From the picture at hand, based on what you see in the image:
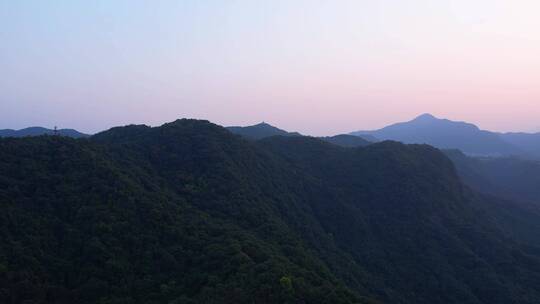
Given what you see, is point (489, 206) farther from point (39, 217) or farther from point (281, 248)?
point (39, 217)

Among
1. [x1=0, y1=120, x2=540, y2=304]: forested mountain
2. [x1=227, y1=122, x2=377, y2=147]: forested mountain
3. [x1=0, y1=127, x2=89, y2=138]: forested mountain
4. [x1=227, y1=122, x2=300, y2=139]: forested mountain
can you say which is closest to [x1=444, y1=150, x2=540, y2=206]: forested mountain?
Answer: [x1=227, y1=122, x2=377, y2=147]: forested mountain

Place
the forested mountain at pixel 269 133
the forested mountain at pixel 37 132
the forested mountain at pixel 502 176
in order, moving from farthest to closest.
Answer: the forested mountain at pixel 269 133
the forested mountain at pixel 502 176
the forested mountain at pixel 37 132

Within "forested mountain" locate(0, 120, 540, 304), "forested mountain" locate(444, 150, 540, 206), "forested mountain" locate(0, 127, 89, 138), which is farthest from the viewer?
"forested mountain" locate(444, 150, 540, 206)

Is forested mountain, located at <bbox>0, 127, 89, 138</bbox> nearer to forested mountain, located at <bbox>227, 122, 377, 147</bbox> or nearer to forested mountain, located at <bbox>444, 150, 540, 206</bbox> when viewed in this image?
forested mountain, located at <bbox>227, 122, 377, 147</bbox>

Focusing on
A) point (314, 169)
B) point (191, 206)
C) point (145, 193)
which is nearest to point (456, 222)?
point (314, 169)

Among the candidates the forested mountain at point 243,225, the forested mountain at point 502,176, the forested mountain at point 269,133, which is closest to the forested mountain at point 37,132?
the forested mountain at point 269,133

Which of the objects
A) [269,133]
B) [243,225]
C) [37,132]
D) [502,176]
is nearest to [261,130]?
[269,133]

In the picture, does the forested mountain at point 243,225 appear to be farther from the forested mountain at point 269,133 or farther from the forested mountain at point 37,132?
the forested mountain at point 37,132

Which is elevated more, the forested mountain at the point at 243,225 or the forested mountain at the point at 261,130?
the forested mountain at the point at 261,130
